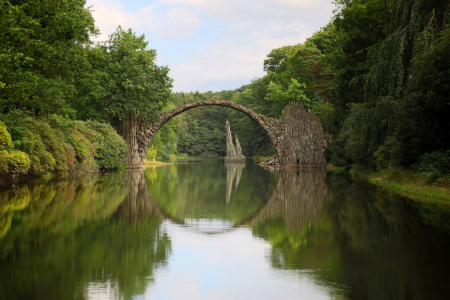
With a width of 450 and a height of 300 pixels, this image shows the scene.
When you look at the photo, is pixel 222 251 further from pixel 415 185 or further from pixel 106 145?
pixel 106 145

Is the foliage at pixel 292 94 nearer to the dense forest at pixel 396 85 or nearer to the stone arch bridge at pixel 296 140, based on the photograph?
the stone arch bridge at pixel 296 140

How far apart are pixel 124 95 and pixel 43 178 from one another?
12356 mm

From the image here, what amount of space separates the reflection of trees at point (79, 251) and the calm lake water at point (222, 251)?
13mm

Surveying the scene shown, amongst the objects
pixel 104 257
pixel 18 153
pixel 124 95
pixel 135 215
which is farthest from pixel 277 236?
pixel 124 95

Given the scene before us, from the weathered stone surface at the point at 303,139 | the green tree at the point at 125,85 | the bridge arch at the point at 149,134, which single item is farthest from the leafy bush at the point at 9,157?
the weathered stone surface at the point at 303,139

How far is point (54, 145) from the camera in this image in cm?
1919

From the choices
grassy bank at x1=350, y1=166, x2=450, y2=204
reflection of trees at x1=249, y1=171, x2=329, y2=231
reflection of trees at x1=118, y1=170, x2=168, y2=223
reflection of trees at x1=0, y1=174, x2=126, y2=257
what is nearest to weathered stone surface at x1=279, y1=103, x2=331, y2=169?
grassy bank at x1=350, y1=166, x2=450, y2=204

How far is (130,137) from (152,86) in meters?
4.35

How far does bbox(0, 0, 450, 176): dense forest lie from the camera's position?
1401cm

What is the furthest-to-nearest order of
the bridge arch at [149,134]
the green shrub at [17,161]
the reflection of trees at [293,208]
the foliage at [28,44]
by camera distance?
the bridge arch at [149,134]
the green shrub at [17,161]
the foliage at [28,44]
the reflection of trees at [293,208]

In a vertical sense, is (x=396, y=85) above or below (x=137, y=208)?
above

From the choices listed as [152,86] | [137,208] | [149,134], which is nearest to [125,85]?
[152,86]

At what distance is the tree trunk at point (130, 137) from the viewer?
33.0 meters

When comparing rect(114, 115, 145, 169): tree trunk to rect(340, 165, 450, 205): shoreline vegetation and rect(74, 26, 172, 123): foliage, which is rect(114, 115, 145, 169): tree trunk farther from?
rect(340, 165, 450, 205): shoreline vegetation
